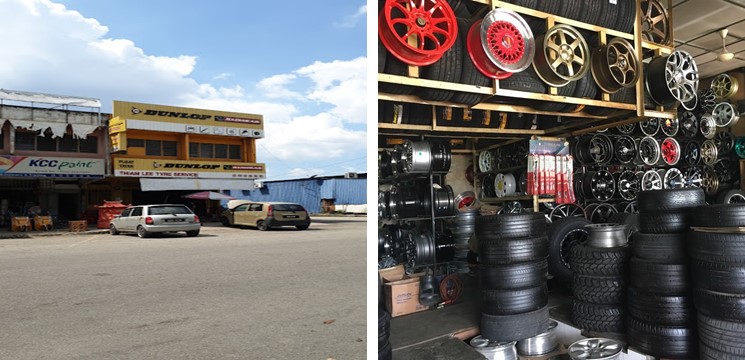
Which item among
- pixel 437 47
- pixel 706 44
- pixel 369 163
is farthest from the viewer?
pixel 706 44

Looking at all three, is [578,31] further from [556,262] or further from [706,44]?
[706,44]

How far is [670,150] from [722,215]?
4.26 metres

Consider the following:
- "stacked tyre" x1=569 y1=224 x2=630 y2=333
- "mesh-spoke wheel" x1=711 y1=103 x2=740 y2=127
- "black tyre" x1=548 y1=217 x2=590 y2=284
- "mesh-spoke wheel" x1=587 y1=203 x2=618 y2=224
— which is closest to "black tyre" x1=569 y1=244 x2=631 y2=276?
"stacked tyre" x1=569 y1=224 x2=630 y2=333

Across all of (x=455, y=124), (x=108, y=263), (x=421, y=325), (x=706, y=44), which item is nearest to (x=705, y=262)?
(x=421, y=325)

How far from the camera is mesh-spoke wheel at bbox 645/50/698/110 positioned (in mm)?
4777

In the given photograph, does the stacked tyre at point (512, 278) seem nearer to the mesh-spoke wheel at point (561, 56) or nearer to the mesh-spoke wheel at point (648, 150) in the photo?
the mesh-spoke wheel at point (561, 56)

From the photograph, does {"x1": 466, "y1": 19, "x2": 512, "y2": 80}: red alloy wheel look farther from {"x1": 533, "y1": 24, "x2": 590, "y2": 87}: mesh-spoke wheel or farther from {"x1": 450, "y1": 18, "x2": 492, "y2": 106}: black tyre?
{"x1": 533, "y1": 24, "x2": 590, "y2": 87}: mesh-spoke wheel

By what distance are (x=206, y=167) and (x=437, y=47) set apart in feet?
68.7

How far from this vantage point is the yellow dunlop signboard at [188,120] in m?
20.6

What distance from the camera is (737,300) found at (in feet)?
8.80

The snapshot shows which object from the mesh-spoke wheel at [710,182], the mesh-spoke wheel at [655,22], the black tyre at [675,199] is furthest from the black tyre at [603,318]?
the mesh-spoke wheel at [710,182]

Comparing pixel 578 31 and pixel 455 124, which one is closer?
pixel 578 31

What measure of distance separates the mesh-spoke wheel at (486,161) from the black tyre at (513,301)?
312 cm

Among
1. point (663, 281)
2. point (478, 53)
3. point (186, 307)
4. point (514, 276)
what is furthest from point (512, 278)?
point (186, 307)
